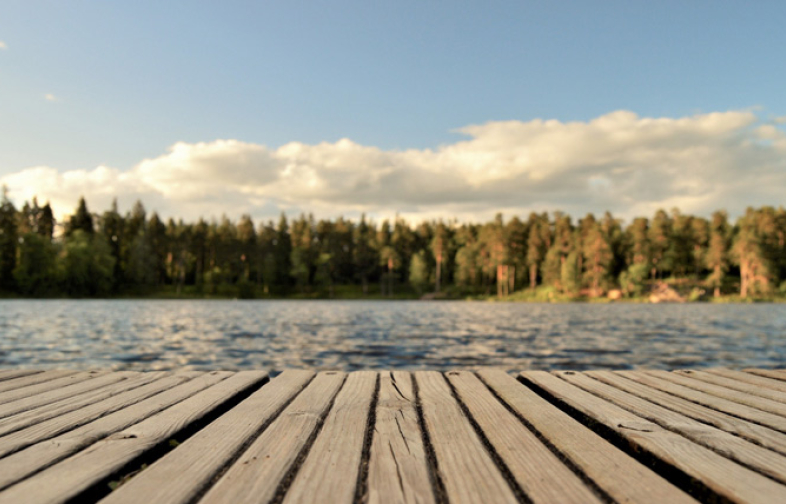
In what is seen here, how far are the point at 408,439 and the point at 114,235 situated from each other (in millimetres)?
112315

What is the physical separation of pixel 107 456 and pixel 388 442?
52.3 inches

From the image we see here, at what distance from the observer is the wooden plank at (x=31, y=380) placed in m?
4.04

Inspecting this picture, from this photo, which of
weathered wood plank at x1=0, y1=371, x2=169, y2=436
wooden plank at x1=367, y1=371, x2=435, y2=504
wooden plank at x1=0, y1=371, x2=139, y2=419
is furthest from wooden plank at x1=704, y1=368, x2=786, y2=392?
wooden plank at x1=0, y1=371, x2=139, y2=419

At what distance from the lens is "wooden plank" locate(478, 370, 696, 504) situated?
1857mm

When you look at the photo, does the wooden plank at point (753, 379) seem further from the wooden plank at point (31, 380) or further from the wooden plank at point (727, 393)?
the wooden plank at point (31, 380)

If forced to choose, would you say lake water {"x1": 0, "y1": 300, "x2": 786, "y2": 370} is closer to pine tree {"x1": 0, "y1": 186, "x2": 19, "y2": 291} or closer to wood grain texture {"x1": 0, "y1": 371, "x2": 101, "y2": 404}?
wood grain texture {"x1": 0, "y1": 371, "x2": 101, "y2": 404}

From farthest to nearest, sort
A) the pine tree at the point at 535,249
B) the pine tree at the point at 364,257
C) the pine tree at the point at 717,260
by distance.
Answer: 1. the pine tree at the point at 364,257
2. the pine tree at the point at 535,249
3. the pine tree at the point at 717,260

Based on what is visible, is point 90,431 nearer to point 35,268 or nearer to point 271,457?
point 271,457

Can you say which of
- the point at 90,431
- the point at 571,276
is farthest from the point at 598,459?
the point at 571,276

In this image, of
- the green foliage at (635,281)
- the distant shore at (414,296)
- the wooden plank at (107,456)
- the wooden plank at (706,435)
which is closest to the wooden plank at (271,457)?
the wooden plank at (107,456)

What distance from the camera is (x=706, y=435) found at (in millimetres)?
2607

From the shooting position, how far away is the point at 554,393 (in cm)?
370

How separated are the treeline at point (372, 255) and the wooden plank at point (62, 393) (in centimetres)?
8504

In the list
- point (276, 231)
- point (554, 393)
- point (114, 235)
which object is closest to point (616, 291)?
point (276, 231)
